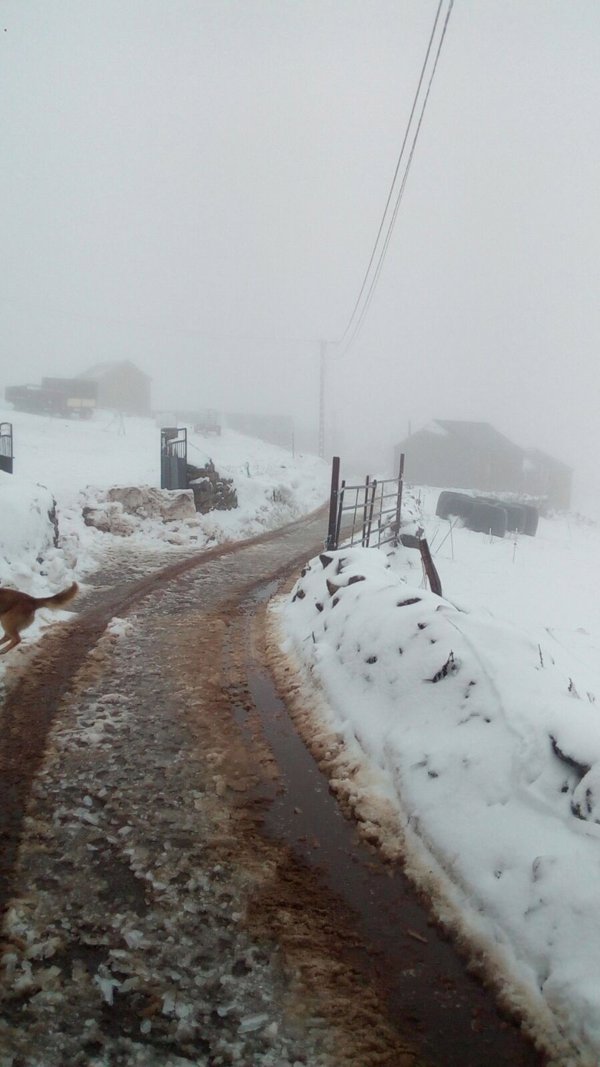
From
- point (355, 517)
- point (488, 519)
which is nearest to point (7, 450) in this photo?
point (355, 517)

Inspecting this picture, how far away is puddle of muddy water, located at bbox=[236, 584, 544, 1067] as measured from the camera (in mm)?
2514

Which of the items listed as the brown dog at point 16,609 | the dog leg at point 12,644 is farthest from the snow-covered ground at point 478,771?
the dog leg at point 12,644

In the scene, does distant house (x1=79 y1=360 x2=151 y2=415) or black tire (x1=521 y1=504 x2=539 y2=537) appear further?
distant house (x1=79 y1=360 x2=151 y2=415)

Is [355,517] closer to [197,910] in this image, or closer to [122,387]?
[197,910]

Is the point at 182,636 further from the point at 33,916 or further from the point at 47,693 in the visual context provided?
the point at 33,916

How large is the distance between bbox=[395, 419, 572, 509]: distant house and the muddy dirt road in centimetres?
5150

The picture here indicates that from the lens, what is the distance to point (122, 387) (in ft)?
209

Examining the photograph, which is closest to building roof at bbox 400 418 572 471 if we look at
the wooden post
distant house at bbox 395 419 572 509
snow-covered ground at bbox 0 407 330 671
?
distant house at bbox 395 419 572 509

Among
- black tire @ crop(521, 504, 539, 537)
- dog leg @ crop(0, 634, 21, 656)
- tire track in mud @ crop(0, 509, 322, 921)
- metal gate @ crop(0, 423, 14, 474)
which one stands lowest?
black tire @ crop(521, 504, 539, 537)

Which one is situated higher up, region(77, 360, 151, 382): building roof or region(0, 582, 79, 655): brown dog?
region(77, 360, 151, 382): building roof

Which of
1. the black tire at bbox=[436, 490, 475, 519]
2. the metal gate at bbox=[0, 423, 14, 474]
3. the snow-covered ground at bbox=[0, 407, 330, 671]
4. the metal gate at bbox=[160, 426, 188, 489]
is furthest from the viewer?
the black tire at bbox=[436, 490, 475, 519]

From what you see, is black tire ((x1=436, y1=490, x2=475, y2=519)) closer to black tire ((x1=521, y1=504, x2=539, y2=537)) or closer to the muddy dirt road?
black tire ((x1=521, y1=504, x2=539, y2=537))

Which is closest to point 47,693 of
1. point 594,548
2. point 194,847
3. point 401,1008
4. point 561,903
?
point 194,847

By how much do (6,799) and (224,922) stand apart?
1868 millimetres
